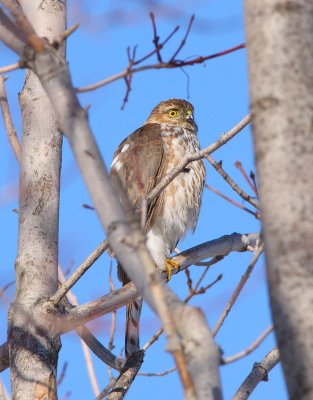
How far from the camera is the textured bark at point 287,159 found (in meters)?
1.50

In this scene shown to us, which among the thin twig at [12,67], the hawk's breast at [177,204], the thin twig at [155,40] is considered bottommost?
the thin twig at [12,67]

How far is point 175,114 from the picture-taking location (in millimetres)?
6602

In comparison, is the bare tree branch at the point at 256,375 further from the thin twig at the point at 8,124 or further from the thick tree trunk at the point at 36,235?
the thin twig at the point at 8,124

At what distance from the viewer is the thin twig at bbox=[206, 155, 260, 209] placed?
8.86ft

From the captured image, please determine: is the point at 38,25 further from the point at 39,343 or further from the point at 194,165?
the point at 194,165

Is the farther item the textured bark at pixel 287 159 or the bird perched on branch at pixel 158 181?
the bird perched on branch at pixel 158 181

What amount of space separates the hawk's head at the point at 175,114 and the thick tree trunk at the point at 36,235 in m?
2.62

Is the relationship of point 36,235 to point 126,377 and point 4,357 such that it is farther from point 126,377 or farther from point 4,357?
point 126,377

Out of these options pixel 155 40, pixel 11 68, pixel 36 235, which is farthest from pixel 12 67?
pixel 36 235

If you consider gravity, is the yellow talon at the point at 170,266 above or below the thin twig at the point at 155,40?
above

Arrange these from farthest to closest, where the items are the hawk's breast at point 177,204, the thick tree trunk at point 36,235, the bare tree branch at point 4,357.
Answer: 1. the hawk's breast at point 177,204
2. the bare tree branch at point 4,357
3. the thick tree trunk at point 36,235

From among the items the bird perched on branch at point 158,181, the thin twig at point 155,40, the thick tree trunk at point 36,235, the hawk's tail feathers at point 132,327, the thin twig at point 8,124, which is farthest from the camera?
the bird perched on branch at point 158,181

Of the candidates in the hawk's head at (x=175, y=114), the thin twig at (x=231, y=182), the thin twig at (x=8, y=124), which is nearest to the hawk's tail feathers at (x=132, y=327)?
the thin twig at (x=8, y=124)

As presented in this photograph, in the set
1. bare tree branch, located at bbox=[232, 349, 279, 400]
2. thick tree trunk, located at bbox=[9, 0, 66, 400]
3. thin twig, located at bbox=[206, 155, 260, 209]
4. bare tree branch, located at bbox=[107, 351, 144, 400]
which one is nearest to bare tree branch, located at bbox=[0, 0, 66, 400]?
thick tree trunk, located at bbox=[9, 0, 66, 400]
